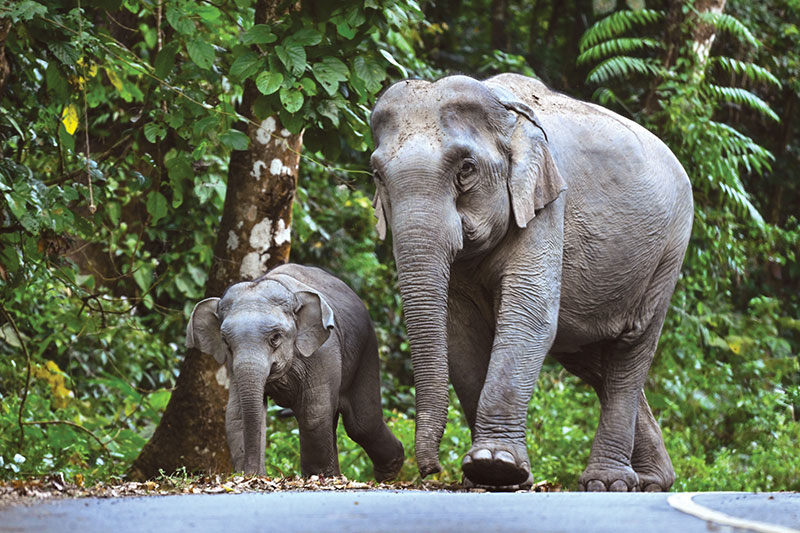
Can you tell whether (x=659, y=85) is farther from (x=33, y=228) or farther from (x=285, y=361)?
(x=33, y=228)

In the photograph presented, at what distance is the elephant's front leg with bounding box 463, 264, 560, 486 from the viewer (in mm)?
6375

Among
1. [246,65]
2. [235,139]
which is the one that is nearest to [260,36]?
[246,65]

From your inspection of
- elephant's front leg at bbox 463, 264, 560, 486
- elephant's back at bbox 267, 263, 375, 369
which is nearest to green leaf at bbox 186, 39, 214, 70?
elephant's back at bbox 267, 263, 375, 369

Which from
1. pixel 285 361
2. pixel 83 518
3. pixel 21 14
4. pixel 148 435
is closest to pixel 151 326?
pixel 148 435

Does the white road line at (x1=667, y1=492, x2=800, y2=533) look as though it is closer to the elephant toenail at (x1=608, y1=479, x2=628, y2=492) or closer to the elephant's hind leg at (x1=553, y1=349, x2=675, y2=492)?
the elephant toenail at (x1=608, y1=479, x2=628, y2=492)

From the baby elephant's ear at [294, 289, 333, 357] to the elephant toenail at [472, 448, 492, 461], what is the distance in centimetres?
225

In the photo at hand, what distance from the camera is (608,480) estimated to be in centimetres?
773

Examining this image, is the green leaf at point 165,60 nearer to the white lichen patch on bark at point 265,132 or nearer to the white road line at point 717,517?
the white lichen patch on bark at point 265,132

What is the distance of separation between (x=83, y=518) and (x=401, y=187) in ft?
9.17

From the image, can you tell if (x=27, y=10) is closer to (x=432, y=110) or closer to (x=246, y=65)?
(x=246, y=65)

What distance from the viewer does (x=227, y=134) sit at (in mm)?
8164

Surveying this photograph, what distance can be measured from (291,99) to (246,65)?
40cm

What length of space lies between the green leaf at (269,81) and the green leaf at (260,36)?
20 centimetres

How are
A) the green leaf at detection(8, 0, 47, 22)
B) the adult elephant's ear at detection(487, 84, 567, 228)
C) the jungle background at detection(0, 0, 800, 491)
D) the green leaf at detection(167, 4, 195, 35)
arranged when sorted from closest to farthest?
the adult elephant's ear at detection(487, 84, 567, 228), the green leaf at detection(8, 0, 47, 22), the green leaf at detection(167, 4, 195, 35), the jungle background at detection(0, 0, 800, 491)
